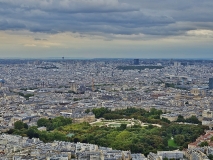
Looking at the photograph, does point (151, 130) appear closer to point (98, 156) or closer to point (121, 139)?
point (121, 139)

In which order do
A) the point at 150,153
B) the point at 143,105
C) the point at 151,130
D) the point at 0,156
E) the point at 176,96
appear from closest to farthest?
the point at 0,156 < the point at 150,153 < the point at 151,130 < the point at 143,105 < the point at 176,96

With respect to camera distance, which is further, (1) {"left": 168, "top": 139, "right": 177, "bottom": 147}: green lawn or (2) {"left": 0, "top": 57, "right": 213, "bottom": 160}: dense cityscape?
(1) {"left": 168, "top": 139, "right": 177, "bottom": 147}: green lawn

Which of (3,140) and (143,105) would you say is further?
(143,105)

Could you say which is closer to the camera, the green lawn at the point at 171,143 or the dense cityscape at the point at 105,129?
the dense cityscape at the point at 105,129

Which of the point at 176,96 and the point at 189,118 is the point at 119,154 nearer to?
the point at 189,118

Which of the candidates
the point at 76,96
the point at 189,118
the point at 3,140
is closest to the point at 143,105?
the point at 189,118

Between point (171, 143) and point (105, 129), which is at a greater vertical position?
point (105, 129)

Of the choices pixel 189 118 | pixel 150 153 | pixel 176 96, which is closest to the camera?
pixel 150 153

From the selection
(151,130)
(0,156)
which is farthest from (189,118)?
(0,156)

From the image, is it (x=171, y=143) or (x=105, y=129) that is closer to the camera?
(x=171, y=143)
